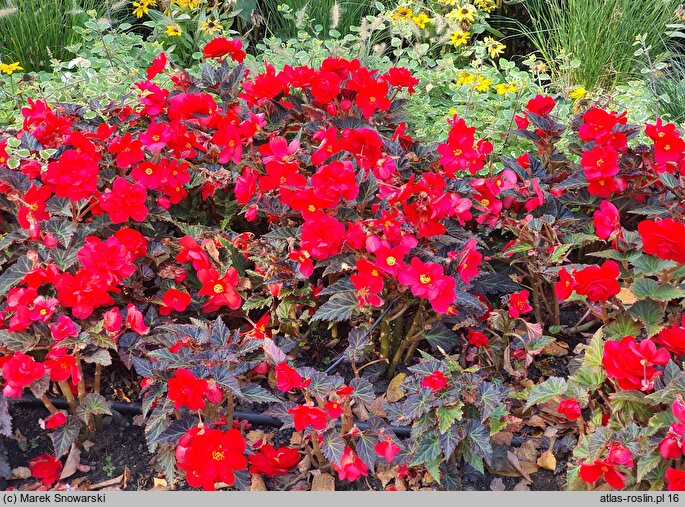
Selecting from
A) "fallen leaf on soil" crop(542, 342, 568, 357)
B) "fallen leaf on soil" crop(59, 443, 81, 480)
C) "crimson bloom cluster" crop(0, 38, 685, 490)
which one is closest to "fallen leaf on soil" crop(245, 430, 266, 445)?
"crimson bloom cluster" crop(0, 38, 685, 490)

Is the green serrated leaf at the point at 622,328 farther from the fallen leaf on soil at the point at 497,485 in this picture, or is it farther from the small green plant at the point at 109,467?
the small green plant at the point at 109,467

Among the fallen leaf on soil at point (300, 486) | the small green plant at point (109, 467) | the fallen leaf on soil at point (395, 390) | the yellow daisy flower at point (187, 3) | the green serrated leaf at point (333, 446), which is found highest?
the yellow daisy flower at point (187, 3)

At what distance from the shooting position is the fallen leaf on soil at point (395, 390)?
245cm

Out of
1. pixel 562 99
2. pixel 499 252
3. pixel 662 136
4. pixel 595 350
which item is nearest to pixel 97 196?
pixel 499 252

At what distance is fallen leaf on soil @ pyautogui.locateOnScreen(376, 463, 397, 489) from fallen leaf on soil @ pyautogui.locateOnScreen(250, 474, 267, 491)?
0.33 m

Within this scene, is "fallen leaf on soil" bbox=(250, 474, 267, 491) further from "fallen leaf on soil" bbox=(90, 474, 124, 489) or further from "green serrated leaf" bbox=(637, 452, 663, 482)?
"green serrated leaf" bbox=(637, 452, 663, 482)

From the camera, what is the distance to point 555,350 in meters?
2.66

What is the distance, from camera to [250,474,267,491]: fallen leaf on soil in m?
2.20

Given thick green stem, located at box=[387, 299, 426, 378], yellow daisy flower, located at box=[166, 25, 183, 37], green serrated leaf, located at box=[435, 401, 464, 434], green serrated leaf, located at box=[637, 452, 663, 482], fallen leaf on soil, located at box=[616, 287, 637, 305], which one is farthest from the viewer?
yellow daisy flower, located at box=[166, 25, 183, 37]

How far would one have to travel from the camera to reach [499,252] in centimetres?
270

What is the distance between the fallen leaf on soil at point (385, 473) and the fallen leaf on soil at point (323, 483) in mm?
134

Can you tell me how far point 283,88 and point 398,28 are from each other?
4.76ft

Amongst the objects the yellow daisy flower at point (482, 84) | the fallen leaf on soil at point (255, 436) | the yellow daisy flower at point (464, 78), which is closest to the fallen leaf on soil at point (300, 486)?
the fallen leaf on soil at point (255, 436)

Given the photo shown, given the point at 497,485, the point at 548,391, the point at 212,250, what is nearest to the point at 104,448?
the point at 212,250
